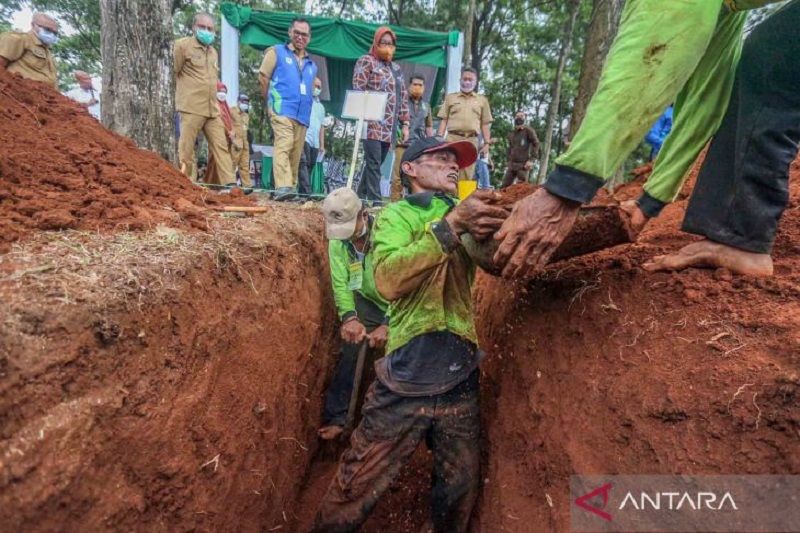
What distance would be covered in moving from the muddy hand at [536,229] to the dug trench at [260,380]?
60 centimetres

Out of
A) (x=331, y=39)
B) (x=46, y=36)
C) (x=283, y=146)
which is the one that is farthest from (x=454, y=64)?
(x=46, y=36)

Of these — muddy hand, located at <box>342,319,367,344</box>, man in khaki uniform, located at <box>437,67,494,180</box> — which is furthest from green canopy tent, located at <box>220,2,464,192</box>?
muddy hand, located at <box>342,319,367,344</box>

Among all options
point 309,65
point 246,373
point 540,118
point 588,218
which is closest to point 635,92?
point 588,218

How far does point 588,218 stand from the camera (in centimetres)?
190

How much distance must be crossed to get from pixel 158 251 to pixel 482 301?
248 cm

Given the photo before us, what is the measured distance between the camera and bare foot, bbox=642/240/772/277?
1.89 metres

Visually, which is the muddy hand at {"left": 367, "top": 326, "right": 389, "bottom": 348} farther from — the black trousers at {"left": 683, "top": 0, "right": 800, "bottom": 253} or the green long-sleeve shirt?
the black trousers at {"left": 683, "top": 0, "right": 800, "bottom": 253}

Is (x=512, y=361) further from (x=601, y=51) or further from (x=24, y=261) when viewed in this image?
(x=601, y=51)

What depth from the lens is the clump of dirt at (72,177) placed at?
2586mm

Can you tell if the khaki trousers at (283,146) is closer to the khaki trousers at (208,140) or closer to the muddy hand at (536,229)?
the khaki trousers at (208,140)

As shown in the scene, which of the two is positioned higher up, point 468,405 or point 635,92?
point 635,92

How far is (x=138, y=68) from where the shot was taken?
520 cm

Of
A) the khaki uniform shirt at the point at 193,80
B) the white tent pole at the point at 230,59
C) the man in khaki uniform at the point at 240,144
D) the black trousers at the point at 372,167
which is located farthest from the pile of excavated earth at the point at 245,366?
the white tent pole at the point at 230,59

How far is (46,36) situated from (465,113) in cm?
624
